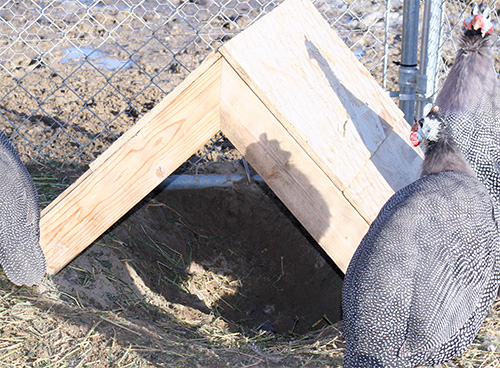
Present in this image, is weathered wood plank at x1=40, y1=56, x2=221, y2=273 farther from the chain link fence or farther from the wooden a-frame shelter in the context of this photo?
the chain link fence

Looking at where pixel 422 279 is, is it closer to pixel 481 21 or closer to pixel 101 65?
pixel 481 21

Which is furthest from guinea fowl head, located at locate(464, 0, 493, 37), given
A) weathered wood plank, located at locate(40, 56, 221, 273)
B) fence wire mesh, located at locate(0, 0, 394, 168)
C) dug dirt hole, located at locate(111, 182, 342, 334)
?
dug dirt hole, located at locate(111, 182, 342, 334)

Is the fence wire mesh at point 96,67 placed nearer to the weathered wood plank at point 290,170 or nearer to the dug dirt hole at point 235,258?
the dug dirt hole at point 235,258

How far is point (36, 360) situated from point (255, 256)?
159cm

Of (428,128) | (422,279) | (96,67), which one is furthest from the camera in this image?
(96,67)

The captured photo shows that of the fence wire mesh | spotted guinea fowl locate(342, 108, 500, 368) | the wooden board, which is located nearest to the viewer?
spotted guinea fowl locate(342, 108, 500, 368)

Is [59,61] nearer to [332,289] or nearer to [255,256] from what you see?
[255,256]

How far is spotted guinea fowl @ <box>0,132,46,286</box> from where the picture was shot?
2615 millimetres

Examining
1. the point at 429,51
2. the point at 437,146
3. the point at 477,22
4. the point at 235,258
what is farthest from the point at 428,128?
the point at 235,258

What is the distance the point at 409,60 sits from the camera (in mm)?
3320

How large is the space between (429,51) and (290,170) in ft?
4.09

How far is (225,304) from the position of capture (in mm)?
3438

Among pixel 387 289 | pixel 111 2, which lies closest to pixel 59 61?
pixel 111 2

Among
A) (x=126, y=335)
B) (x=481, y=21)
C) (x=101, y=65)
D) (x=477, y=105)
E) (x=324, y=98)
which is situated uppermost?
(x=101, y=65)
